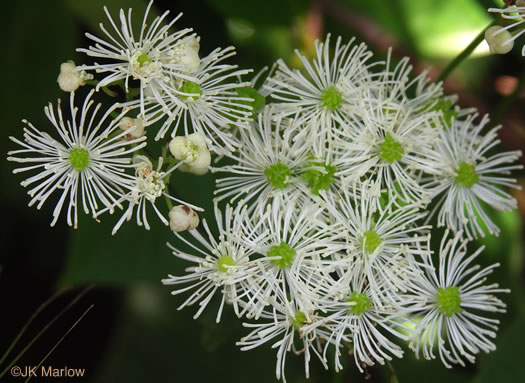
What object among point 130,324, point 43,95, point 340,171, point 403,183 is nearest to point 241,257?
point 340,171

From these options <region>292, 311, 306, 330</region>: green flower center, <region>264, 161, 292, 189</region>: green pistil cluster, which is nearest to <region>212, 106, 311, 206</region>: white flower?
<region>264, 161, 292, 189</region>: green pistil cluster

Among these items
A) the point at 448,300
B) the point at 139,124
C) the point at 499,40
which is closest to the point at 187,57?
the point at 139,124

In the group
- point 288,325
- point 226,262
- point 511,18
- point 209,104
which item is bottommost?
point 288,325

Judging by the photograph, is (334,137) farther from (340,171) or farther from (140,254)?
(140,254)

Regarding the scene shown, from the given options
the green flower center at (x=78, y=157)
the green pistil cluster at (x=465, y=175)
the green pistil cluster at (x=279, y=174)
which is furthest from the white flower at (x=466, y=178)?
the green flower center at (x=78, y=157)

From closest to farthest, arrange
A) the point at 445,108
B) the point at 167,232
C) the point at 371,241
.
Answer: the point at 371,241
the point at 445,108
the point at 167,232

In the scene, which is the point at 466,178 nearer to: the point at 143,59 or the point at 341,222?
the point at 341,222

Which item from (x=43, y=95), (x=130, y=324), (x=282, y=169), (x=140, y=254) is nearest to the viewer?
(x=282, y=169)

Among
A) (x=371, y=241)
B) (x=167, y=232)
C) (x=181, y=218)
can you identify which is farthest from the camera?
(x=167, y=232)

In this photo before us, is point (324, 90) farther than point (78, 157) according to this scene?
Yes
